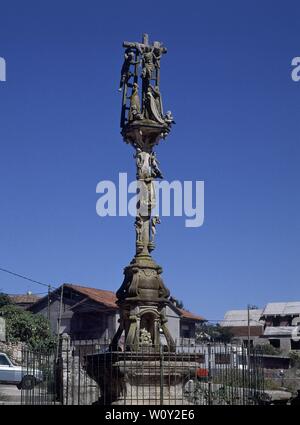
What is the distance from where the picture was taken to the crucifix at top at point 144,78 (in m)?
15.0

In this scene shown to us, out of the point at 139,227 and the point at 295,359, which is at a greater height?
the point at 139,227

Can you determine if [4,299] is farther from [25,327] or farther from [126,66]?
[126,66]

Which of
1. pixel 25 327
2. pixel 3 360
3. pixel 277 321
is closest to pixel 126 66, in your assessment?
pixel 3 360

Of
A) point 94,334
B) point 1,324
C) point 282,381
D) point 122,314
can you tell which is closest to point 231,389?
point 122,314

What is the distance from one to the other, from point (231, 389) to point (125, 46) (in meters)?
7.80

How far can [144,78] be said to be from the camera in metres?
15.3

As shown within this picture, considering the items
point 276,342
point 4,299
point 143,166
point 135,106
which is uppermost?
point 135,106

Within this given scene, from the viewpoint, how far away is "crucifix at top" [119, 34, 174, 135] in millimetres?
14984

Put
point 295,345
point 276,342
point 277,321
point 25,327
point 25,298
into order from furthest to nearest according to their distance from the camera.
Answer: point 277,321
point 295,345
point 276,342
point 25,298
point 25,327

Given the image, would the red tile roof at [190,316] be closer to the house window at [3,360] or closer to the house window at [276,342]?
the house window at [276,342]

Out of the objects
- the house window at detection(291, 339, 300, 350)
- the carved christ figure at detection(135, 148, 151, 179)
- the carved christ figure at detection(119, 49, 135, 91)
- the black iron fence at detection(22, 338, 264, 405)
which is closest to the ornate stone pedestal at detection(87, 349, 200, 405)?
the black iron fence at detection(22, 338, 264, 405)

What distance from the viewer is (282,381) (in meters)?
32.5

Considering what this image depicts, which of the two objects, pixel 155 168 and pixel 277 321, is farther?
pixel 277 321
